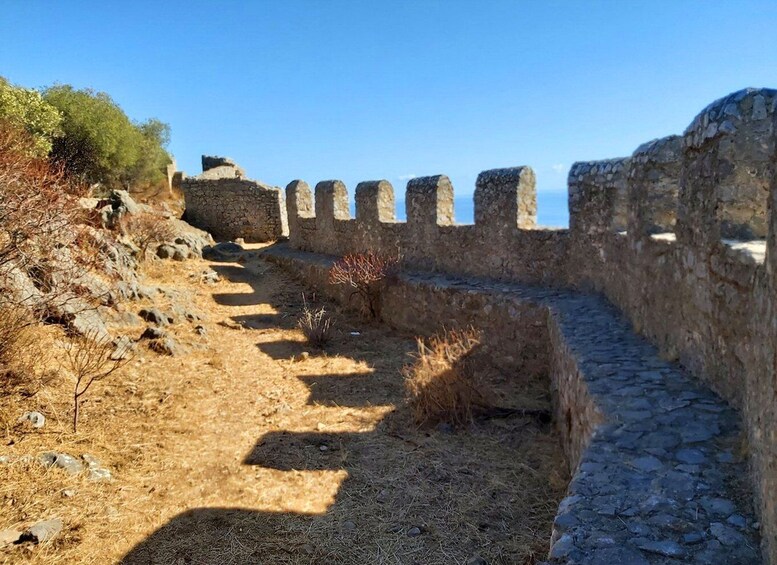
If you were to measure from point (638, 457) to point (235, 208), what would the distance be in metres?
14.7

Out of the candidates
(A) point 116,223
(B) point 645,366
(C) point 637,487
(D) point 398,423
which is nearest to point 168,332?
(D) point 398,423

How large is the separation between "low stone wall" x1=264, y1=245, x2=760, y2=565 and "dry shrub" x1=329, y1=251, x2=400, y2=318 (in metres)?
4.03

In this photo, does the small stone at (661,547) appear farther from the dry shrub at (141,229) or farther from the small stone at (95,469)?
the dry shrub at (141,229)

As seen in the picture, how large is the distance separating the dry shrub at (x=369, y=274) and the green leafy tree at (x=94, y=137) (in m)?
9.14

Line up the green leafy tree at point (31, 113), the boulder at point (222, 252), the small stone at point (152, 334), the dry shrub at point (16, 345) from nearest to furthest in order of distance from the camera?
the dry shrub at point (16, 345)
the small stone at point (152, 334)
the green leafy tree at point (31, 113)
the boulder at point (222, 252)

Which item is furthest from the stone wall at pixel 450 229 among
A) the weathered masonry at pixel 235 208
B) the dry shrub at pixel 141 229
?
the weathered masonry at pixel 235 208

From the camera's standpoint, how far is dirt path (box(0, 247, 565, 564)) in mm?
3451

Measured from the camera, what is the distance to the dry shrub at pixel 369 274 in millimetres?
9070

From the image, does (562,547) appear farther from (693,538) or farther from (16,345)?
(16,345)

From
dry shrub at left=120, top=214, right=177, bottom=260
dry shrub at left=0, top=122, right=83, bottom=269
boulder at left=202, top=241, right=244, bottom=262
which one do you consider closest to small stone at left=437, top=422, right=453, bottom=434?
dry shrub at left=0, top=122, right=83, bottom=269

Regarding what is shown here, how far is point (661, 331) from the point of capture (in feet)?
13.1

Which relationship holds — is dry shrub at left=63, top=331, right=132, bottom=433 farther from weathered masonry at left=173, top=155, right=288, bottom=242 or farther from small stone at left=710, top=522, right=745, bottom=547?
weathered masonry at left=173, top=155, right=288, bottom=242

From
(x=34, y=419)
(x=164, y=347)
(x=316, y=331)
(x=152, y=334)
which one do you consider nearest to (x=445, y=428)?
(x=316, y=331)

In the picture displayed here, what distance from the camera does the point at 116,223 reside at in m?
11.0
